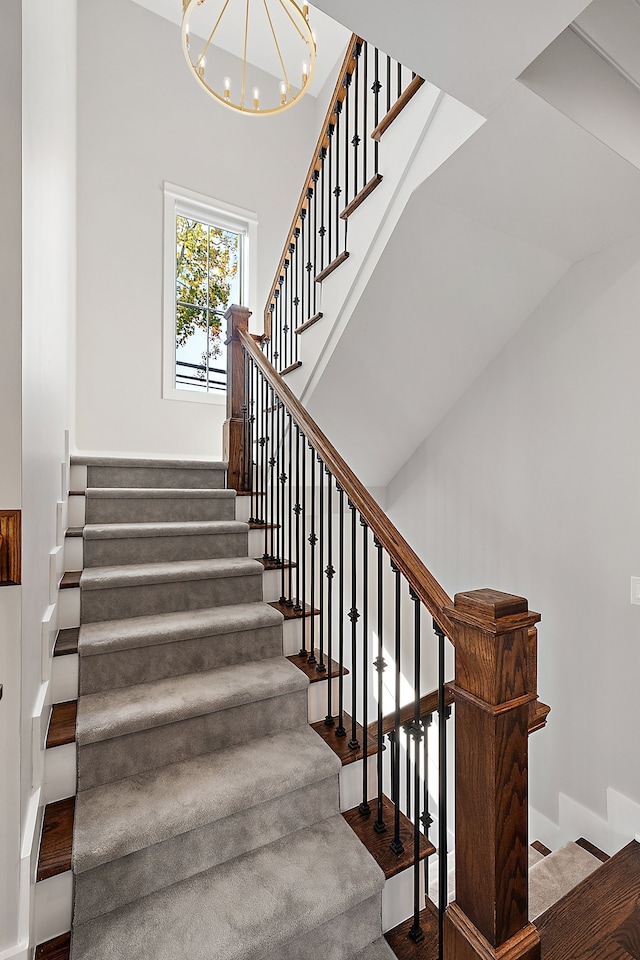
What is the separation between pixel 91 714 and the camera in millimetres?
1528

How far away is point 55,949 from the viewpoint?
1.17m

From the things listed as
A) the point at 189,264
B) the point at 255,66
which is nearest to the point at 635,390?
the point at 189,264

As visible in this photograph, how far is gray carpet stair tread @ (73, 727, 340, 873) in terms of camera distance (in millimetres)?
1272

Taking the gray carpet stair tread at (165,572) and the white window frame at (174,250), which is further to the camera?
the white window frame at (174,250)

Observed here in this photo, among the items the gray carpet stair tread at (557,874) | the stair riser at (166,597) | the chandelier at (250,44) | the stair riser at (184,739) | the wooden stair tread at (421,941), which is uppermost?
the chandelier at (250,44)

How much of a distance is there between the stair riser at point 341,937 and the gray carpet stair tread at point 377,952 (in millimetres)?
11

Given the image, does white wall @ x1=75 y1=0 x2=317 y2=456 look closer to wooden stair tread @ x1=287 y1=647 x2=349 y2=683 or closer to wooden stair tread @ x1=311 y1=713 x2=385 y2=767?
wooden stair tread @ x1=287 y1=647 x2=349 y2=683

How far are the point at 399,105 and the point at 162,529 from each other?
2073 millimetres

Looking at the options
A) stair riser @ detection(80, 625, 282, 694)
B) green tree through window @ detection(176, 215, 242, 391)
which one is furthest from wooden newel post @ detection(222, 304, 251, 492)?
green tree through window @ detection(176, 215, 242, 391)

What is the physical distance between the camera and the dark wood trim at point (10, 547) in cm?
103

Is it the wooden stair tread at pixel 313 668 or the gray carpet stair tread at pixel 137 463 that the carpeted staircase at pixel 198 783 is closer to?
the wooden stair tread at pixel 313 668

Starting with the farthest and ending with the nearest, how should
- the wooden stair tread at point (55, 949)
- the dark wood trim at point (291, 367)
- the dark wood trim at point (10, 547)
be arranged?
the dark wood trim at point (291, 367) < the wooden stair tread at point (55, 949) < the dark wood trim at point (10, 547)

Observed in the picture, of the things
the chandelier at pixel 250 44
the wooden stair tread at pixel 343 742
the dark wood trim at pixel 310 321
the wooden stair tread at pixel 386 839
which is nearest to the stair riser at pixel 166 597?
the wooden stair tread at pixel 343 742

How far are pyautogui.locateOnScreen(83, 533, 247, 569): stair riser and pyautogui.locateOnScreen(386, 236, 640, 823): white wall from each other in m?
1.44
